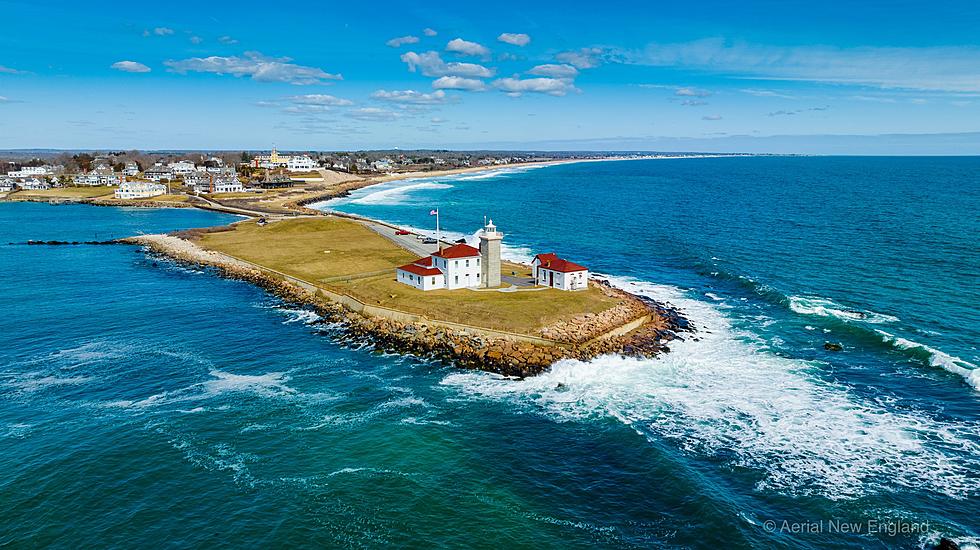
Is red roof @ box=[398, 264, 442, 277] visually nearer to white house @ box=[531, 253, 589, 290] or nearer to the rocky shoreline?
the rocky shoreline

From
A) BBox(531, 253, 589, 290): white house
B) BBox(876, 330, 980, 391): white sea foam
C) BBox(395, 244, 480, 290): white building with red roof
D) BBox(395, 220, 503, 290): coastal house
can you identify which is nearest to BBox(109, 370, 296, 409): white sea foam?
BBox(395, 244, 480, 290): white building with red roof

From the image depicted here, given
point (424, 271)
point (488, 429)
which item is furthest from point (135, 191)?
point (488, 429)

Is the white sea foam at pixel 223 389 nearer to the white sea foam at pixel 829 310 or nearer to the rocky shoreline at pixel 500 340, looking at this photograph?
Result: the rocky shoreline at pixel 500 340

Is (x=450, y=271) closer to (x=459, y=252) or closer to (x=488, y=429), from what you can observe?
(x=459, y=252)

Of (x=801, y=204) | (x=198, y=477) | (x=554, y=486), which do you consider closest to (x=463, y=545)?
(x=554, y=486)

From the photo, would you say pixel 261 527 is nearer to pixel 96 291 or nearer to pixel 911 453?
pixel 911 453
